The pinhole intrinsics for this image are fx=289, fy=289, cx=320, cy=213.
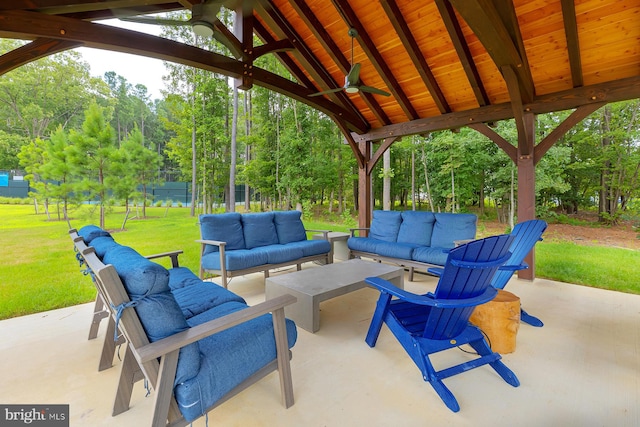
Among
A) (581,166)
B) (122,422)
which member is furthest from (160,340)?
(581,166)

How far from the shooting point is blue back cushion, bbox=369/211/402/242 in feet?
15.9

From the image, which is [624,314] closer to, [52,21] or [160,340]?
[160,340]

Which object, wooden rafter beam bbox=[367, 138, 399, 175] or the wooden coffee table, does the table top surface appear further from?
wooden rafter beam bbox=[367, 138, 399, 175]

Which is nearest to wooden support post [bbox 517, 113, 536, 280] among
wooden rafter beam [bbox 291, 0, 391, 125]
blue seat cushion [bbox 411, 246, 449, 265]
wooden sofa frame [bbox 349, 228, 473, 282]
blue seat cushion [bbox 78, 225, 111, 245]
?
wooden sofa frame [bbox 349, 228, 473, 282]

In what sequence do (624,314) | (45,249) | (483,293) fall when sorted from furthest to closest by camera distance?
(45,249)
(624,314)
(483,293)

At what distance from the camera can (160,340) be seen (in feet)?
3.82

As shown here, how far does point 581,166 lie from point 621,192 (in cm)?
88

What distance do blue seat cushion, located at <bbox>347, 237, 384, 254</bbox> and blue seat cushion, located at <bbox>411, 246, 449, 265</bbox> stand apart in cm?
68

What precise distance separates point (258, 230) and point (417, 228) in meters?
2.46

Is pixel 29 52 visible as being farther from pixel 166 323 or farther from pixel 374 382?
pixel 374 382

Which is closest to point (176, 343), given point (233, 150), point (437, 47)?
point (437, 47)

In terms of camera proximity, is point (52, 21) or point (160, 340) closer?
point (160, 340)
